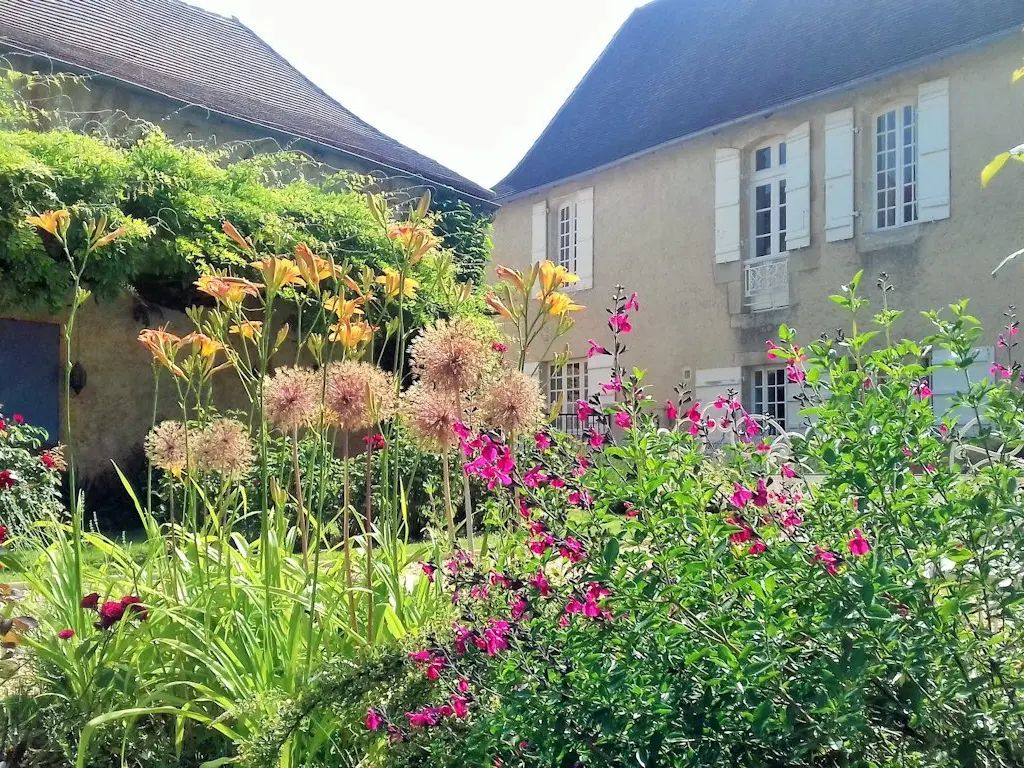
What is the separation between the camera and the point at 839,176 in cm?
1242

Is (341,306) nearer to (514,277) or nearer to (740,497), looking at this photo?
(514,277)

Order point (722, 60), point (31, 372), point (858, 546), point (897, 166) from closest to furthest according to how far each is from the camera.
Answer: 1. point (858, 546)
2. point (31, 372)
3. point (897, 166)
4. point (722, 60)

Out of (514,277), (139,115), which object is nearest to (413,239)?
(514,277)

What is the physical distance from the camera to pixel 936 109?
449 inches

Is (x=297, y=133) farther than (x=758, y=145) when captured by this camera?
No

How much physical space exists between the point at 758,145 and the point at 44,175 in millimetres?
10411

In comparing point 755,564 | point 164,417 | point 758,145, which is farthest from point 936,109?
point 755,564

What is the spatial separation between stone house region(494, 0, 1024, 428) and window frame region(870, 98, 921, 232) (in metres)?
0.03

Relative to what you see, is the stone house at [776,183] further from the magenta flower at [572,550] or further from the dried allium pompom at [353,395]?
the magenta flower at [572,550]

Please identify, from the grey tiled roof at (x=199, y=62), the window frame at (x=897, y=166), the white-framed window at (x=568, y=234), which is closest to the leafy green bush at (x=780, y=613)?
the grey tiled roof at (x=199, y=62)

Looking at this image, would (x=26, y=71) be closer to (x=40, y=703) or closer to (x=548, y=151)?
(x=40, y=703)

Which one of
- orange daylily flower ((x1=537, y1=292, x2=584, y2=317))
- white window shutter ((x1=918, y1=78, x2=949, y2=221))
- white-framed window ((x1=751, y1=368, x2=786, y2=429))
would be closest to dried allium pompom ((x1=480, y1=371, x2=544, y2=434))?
orange daylily flower ((x1=537, y1=292, x2=584, y2=317))

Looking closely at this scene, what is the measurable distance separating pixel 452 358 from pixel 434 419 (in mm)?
188

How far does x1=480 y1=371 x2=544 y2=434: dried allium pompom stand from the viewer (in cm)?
248
